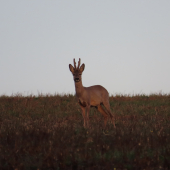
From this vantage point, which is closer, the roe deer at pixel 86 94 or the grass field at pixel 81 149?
the grass field at pixel 81 149

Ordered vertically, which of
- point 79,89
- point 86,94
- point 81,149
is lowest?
point 81,149

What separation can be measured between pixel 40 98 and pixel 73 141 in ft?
45.8

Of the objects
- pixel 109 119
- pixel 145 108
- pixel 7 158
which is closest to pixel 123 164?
pixel 7 158

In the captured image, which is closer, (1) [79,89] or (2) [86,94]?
(1) [79,89]

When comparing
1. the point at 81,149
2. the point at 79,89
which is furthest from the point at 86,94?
the point at 81,149

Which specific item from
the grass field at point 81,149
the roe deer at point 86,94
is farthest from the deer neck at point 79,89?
the grass field at point 81,149

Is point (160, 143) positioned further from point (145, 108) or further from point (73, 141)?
point (145, 108)

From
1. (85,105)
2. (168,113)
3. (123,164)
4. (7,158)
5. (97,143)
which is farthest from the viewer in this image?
(168,113)

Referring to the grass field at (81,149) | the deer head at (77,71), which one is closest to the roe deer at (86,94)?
the deer head at (77,71)

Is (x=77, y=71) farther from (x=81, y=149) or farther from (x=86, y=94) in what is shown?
(x=81, y=149)

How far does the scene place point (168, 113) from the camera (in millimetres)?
16875

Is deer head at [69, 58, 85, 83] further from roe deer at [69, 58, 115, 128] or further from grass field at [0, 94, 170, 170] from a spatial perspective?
grass field at [0, 94, 170, 170]

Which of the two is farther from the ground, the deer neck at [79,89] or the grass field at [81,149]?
the deer neck at [79,89]

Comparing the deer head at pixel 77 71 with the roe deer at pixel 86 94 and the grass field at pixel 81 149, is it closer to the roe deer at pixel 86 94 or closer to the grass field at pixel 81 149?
the roe deer at pixel 86 94
